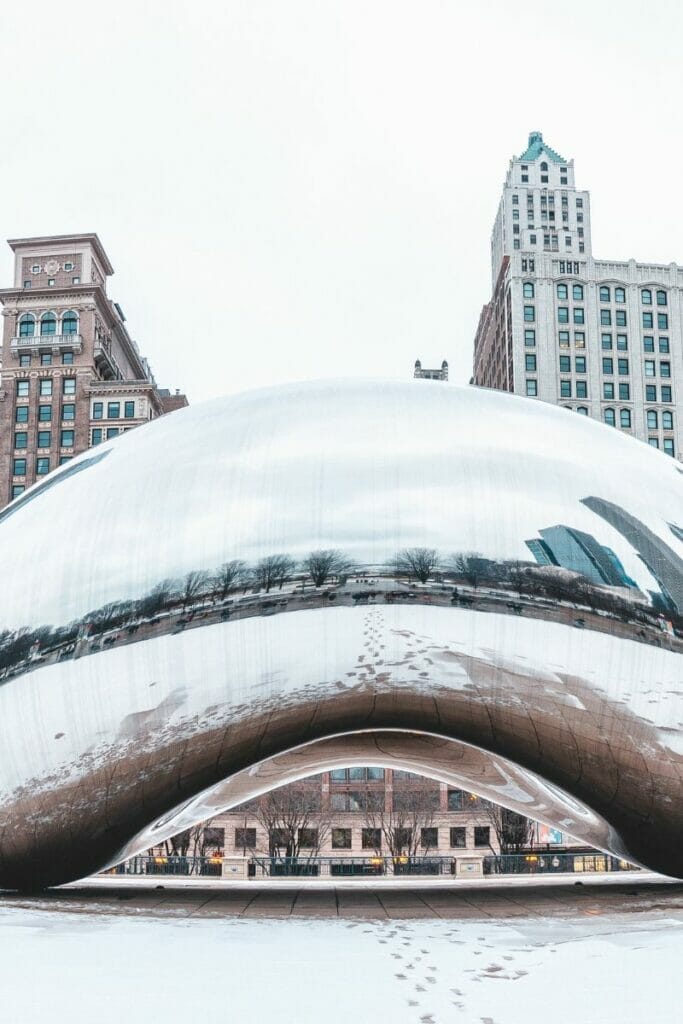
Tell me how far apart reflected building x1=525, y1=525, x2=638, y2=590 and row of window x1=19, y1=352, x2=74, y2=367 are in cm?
9281

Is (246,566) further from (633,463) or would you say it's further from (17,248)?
(17,248)

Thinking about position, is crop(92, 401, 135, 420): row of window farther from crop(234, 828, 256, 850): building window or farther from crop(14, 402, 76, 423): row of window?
crop(234, 828, 256, 850): building window

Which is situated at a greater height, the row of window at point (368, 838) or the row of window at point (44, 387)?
the row of window at point (44, 387)

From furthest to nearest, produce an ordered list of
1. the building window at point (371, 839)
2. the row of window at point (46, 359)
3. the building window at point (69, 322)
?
the building window at point (69, 322)
the row of window at point (46, 359)
the building window at point (371, 839)

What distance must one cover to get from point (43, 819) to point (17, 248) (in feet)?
325

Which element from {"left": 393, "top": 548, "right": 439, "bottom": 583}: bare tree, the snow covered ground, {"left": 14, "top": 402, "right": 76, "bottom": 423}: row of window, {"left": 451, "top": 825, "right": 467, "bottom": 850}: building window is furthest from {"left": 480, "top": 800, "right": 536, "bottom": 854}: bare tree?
{"left": 14, "top": 402, "right": 76, "bottom": 423}: row of window

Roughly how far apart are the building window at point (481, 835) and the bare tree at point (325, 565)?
55.0 m

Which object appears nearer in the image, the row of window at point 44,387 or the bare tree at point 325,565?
the bare tree at point 325,565

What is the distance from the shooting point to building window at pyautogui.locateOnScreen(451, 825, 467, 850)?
200ft

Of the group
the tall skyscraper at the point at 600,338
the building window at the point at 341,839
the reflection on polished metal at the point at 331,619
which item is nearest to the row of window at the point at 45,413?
the tall skyscraper at the point at 600,338

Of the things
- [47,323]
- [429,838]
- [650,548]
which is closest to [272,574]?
[650,548]

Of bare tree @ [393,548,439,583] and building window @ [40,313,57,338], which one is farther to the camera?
building window @ [40,313,57,338]

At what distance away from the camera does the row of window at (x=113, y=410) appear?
9525 cm

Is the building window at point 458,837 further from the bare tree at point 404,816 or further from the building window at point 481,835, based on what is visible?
the bare tree at point 404,816
